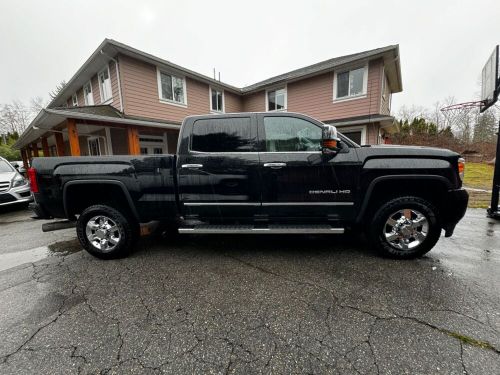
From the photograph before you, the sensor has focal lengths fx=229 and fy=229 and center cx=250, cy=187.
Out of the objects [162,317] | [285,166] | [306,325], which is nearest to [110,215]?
[162,317]

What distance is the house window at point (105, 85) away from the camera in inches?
421

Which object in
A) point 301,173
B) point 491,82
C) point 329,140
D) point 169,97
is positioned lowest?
point 301,173

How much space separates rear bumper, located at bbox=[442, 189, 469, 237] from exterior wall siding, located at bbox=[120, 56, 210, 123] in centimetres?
1109

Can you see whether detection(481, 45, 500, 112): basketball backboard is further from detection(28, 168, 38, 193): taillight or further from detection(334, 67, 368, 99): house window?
detection(28, 168, 38, 193): taillight

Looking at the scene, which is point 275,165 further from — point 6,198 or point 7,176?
point 7,176

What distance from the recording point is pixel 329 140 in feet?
9.59

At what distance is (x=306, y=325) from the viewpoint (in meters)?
2.08

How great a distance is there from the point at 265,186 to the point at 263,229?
61 centimetres

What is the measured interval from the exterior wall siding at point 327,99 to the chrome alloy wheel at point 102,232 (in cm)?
1108

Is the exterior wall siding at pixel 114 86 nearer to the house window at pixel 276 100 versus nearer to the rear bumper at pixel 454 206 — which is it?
the house window at pixel 276 100

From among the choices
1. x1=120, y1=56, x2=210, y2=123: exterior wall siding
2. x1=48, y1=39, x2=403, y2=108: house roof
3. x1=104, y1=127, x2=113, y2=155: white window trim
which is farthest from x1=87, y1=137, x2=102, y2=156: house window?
x1=120, y1=56, x2=210, y2=123: exterior wall siding

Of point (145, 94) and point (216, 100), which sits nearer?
point (145, 94)

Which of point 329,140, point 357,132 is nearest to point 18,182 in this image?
point 329,140

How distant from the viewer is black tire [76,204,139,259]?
11.3 ft
